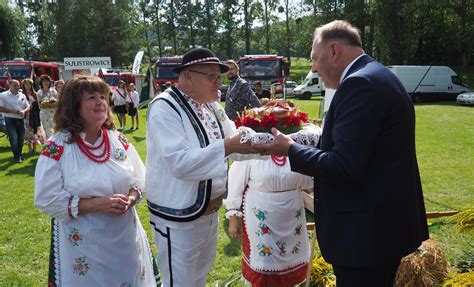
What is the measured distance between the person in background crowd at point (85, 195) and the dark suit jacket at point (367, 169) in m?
1.24

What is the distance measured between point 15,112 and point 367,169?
356 inches

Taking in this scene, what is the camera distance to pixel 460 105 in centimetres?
2352

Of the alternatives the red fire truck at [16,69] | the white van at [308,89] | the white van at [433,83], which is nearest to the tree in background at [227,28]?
the white van at [433,83]

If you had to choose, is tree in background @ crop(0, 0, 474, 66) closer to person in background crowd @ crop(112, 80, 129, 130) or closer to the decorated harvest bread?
person in background crowd @ crop(112, 80, 129, 130)

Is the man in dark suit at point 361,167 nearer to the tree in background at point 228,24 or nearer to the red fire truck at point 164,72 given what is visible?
the red fire truck at point 164,72

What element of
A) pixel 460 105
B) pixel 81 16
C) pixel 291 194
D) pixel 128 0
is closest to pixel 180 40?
pixel 128 0

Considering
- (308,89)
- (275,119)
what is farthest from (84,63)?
(275,119)

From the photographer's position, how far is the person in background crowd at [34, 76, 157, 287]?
246cm

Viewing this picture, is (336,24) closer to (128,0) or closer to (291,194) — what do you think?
Result: (291,194)

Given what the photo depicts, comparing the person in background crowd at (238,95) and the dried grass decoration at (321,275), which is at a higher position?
the person in background crowd at (238,95)

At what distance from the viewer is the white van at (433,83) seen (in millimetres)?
26656

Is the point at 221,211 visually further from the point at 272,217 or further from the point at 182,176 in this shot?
the point at 182,176

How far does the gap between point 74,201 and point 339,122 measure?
1604mm

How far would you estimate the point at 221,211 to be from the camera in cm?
618
